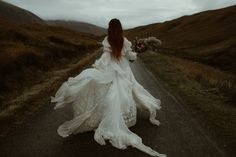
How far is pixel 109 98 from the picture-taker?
7.84m

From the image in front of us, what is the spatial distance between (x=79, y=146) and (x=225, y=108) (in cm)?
511

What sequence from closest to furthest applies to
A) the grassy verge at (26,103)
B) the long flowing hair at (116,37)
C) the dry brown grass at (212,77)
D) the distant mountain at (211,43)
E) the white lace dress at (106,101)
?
the white lace dress at (106,101)
the long flowing hair at (116,37)
the grassy verge at (26,103)
the dry brown grass at (212,77)
the distant mountain at (211,43)

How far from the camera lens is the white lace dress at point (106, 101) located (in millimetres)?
7273

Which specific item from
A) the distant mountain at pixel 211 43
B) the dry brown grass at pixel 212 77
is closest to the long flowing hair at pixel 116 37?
the dry brown grass at pixel 212 77

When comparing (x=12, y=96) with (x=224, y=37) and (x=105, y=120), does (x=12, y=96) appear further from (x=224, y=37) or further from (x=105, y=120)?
(x=224, y=37)

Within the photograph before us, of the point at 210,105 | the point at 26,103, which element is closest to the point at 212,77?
the point at 210,105

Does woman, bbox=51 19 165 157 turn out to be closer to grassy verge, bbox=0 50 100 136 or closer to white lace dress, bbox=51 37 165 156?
white lace dress, bbox=51 37 165 156

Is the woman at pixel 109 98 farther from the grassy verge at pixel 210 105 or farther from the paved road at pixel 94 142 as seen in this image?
the grassy verge at pixel 210 105

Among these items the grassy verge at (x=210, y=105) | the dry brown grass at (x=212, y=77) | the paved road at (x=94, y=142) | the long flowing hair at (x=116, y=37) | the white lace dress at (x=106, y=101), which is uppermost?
the long flowing hair at (x=116, y=37)

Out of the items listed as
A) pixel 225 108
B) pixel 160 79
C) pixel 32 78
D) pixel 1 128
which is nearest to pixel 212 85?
pixel 160 79

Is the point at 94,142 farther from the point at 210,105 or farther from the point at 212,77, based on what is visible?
the point at 212,77

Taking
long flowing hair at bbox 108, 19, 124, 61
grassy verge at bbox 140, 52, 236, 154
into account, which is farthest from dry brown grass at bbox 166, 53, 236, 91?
long flowing hair at bbox 108, 19, 124, 61

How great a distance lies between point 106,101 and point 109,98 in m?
0.09

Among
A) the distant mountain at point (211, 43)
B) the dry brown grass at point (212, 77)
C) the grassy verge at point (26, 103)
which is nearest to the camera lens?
the grassy verge at point (26, 103)
